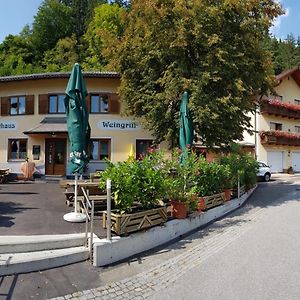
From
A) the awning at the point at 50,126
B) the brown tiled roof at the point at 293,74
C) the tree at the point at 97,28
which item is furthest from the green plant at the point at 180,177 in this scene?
the brown tiled roof at the point at 293,74

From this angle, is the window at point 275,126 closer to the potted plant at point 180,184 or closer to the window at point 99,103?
the window at point 99,103

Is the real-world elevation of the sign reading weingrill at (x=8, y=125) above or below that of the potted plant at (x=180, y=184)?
above

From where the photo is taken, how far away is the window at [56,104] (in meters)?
20.9

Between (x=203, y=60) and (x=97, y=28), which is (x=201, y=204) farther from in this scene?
(x=97, y=28)

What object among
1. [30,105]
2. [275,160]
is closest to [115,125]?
[30,105]

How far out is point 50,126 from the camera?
785 inches

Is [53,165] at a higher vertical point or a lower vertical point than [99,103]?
lower

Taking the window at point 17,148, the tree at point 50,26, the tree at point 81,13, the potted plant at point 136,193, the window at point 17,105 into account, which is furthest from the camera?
the tree at point 81,13

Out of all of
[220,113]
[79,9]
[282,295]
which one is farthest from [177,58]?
[79,9]

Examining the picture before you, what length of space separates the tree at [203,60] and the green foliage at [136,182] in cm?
643

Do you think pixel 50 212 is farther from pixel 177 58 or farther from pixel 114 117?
pixel 114 117

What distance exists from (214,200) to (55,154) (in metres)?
12.8

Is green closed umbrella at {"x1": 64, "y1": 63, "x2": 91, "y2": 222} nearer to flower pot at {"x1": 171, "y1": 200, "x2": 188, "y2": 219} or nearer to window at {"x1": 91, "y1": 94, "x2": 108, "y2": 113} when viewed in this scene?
flower pot at {"x1": 171, "y1": 200, "x2": 188, "y2": 219}

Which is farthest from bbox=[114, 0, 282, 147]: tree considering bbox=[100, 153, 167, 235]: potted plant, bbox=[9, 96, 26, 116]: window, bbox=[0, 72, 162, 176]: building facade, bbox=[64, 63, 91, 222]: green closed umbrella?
bbox=[9, 96, 26, 116]: window
